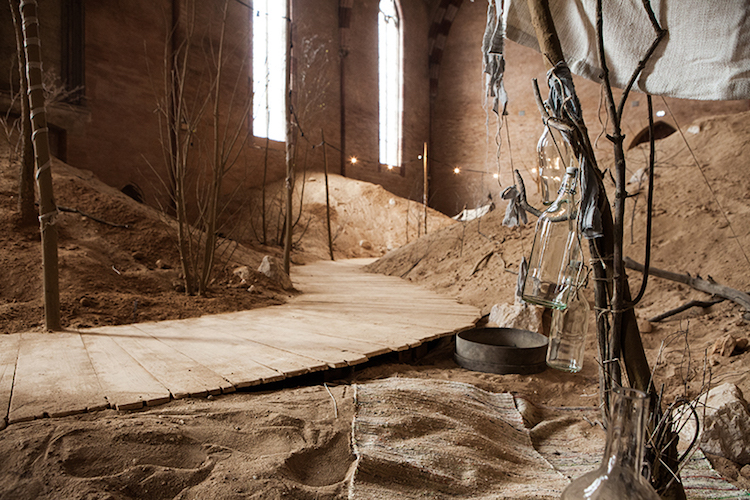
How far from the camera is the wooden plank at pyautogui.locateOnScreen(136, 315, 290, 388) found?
1884 mm

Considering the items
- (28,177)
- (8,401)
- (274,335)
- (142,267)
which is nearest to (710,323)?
(274,335)

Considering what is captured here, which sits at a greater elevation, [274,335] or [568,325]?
[568,325]

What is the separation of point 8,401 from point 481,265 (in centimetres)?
436

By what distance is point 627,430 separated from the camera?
2.25 ft

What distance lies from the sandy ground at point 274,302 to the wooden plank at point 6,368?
0.16 metres

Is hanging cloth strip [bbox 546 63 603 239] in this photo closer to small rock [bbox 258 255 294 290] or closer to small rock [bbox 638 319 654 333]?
small rock [bbox 638 319 654 333]

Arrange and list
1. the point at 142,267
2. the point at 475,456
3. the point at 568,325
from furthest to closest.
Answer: the point at 142,267, the point at 475,456, the point at 568,325

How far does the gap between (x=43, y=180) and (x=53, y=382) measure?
1424 millimetres

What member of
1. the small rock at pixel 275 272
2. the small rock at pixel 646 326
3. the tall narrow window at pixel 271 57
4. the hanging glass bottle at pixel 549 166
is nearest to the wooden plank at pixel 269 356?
the hanging glass bottle at pixel 549 166

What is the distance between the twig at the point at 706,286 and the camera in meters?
3.00

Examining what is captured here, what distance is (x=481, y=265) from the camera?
5156 millimetres

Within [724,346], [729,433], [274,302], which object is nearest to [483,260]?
[274,302]

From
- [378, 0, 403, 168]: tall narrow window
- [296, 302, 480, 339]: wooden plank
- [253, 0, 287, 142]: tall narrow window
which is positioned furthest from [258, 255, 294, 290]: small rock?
[378, 0, 403, 168]: tall narrow window

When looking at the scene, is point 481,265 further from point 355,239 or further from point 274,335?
point 355,239
